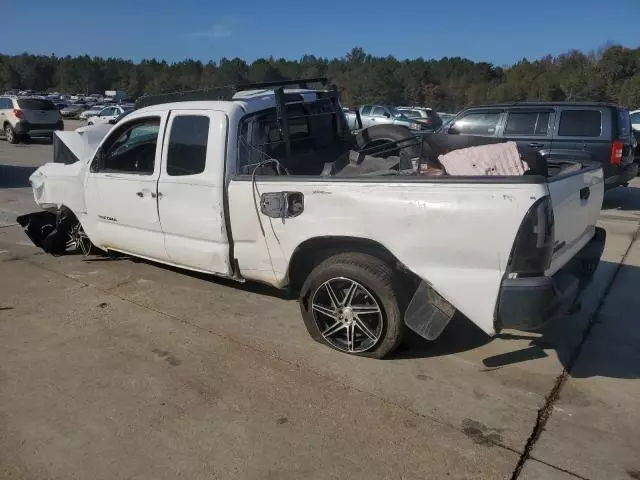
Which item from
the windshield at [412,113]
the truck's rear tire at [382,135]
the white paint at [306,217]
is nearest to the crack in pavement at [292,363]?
the white paint at [306,217]

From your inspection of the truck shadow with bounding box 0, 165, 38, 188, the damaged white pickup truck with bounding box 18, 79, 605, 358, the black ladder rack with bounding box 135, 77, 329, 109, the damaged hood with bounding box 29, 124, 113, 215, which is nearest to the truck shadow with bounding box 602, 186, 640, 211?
the damaged white pickup truck with bounding box 18, 79, 605, 358

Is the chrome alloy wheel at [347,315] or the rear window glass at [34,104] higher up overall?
the rear window glass at [34,104]

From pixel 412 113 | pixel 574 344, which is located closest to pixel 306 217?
pixel 574 344

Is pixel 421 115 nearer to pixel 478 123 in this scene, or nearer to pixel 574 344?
pixel 478 123

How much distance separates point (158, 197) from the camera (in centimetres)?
486

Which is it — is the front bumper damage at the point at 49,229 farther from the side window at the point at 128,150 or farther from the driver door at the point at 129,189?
the side window at the point at 128,150

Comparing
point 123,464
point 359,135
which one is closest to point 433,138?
point 359,135

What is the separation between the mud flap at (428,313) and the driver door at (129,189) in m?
2.49

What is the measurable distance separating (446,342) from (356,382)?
3.19ft

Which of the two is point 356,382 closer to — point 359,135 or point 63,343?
point 63,343

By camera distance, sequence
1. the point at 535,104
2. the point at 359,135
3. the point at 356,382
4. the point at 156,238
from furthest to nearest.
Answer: the point at 535,104
the point at 359,135
the point at 156,238
the point at 356,382

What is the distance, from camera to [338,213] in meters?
3.74

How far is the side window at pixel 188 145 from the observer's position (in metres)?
4.52

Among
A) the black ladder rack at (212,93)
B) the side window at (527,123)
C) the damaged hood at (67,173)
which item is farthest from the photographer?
the side window at (527,123)
